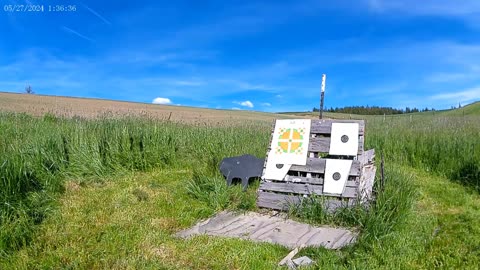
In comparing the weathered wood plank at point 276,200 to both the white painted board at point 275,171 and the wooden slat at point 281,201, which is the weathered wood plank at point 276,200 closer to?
the wooden slat at point 281,201

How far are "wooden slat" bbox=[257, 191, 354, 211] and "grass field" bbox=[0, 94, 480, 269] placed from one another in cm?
15

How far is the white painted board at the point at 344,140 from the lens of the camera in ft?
15.5

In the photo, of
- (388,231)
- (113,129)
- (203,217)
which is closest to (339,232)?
(388,231)

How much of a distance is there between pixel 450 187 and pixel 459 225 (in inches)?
87.4

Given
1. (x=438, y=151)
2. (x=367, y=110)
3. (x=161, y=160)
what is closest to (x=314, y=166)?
(x=161, y=160)

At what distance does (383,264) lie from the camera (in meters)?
3.14

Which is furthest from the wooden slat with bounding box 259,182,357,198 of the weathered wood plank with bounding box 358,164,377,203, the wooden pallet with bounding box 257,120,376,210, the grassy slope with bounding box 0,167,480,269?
the grassy slope with bounding box 0,167,480,269

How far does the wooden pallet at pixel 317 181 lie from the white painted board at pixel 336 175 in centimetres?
5

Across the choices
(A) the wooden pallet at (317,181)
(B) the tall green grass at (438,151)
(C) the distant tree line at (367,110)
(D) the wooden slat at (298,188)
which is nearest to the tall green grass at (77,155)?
(D) the wooden slat at (298,188)

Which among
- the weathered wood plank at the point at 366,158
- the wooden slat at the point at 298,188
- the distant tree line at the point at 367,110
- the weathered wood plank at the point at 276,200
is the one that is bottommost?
the weathered wood plank at the point at 276,200

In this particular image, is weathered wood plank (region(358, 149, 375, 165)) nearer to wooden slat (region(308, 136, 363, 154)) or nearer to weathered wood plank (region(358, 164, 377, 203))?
weathered wood plank (region(358, 164, 377, 203))

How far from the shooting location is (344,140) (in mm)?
4809

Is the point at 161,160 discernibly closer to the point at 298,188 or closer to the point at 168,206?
the point at 168,206

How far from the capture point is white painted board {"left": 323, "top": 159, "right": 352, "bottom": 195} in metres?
4.52
